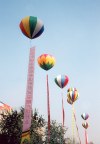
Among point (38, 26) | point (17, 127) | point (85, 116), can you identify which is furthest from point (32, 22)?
point (85, 116)

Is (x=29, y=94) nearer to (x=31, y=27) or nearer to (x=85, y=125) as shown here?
(x=31, y=27)

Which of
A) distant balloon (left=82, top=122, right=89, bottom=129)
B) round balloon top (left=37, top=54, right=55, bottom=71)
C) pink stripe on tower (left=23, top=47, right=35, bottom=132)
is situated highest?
round balloon top (left=37, top=54, right=55, bottom=71)

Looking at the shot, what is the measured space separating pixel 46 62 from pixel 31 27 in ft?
27.7

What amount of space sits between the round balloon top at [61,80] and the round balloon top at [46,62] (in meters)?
5.51

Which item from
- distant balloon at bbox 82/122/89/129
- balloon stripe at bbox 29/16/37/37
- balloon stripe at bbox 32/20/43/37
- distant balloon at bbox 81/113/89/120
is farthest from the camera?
distant balloon at bbox 82/122/89/129

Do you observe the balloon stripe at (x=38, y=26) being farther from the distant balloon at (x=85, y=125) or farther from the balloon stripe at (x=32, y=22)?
the distant balloon at (x=85, y=125)

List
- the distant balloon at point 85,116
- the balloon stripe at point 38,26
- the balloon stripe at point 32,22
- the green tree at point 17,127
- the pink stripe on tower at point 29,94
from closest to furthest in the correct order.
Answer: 1. the pink stripe on tower at point 29,94
2. the balloon stripe at point 32,22
3. the balloon stripe at point 38,26
4. the green tree at point 17,127
5. the distant balloon at point 85,116

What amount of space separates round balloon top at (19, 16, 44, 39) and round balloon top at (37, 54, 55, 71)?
770 cm

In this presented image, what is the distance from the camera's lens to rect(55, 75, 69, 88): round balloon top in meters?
34.5

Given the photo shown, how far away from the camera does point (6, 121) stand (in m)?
37.1

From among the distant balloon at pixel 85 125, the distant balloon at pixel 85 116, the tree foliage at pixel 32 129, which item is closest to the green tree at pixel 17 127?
the tree foliage at pixel 32 129

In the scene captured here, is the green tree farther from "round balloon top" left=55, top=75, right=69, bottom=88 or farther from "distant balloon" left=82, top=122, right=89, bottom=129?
"distant balloon" left=82, top=122, right=89, bottom=129

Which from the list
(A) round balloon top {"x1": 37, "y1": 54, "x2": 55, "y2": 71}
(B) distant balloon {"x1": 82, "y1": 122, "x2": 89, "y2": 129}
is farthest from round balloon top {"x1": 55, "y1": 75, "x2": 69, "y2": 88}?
(B) distant balloon {"x1": 82, "y1": 122, "x2": 89, "y2": 129}

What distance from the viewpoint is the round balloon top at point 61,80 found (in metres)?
34.5
